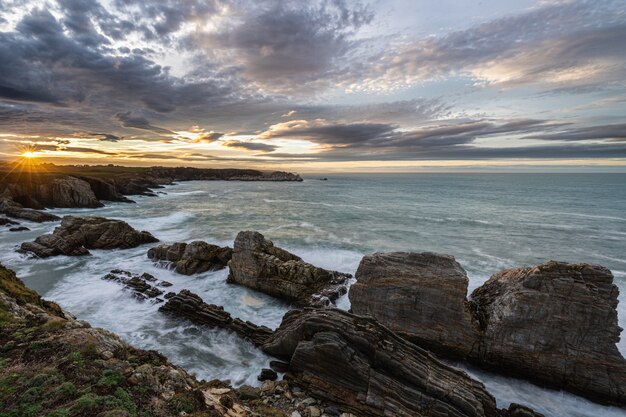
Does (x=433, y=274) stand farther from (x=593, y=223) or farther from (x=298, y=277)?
(x=593, y=223)

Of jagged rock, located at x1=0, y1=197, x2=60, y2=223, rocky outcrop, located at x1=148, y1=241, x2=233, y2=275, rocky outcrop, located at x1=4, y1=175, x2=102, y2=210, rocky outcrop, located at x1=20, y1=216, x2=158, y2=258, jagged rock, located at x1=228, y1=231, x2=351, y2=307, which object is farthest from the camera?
rocky outcrop, located at x1=4, y1=175, x2=102, y2=210

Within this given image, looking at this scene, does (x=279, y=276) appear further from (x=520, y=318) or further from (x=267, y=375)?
(x=520, y=318)

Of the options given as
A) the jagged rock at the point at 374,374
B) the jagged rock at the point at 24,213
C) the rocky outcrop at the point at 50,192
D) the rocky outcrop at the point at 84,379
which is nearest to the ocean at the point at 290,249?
the jagged rock at the point at 374,374

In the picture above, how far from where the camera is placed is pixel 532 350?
44.2 ft

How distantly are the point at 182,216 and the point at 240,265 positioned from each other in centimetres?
3886

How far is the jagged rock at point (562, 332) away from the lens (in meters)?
12.6

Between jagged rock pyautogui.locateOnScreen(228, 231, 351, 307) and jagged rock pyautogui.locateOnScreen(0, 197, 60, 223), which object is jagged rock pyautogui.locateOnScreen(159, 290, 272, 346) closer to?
jagged rock pyautogui.locateOnScreen(228, 231, 351, 307)

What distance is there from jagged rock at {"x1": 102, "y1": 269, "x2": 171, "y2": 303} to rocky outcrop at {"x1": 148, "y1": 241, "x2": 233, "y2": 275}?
2.70 meters

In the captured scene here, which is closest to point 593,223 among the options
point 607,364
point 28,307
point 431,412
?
point 607,364

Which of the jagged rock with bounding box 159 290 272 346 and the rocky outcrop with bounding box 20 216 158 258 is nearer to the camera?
the jagged rock with bounding box 159 290 272 346

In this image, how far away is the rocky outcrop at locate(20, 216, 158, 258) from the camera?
1144 inches

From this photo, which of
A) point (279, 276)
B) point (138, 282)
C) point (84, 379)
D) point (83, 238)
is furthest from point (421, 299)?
point (83, 238)

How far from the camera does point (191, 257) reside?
26281 millimetres

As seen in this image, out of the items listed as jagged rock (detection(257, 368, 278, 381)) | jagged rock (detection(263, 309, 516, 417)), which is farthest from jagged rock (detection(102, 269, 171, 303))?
jagged rock (detection(263, 309, 516, 417))
